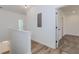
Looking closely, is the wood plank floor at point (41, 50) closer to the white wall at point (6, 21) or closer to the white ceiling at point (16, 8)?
the white wall at point (6, 21)

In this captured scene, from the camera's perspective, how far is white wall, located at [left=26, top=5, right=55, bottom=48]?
5.08 feet

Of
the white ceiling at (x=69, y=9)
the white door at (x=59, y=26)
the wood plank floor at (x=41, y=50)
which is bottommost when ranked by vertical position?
the wood plank floor at (x=41, y=50)

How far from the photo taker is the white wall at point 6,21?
4.99ft

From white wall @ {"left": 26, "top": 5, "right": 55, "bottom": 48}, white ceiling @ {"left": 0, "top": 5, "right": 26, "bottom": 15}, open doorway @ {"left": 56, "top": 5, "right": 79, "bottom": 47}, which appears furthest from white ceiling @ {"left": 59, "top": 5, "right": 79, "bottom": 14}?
white ceiling @ {"left": 0, "top": 5, "right": 26, "bottom": 15}

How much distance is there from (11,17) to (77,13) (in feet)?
3.62

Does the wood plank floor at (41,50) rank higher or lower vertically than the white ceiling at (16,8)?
lower

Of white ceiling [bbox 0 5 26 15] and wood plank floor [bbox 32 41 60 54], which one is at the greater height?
white ceiling [bbox 0 5 26 15]

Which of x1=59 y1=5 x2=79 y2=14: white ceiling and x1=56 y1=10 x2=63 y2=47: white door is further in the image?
x1=56 y1=10 x2=63 y2=47: white door

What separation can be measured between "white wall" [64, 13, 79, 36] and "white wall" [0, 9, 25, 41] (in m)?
0.76

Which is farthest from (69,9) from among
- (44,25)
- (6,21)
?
(6,21)

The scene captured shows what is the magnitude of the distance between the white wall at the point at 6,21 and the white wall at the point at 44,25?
180 millimetres

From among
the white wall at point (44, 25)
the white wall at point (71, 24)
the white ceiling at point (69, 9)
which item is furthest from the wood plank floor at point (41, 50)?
the white ceiling at point (69, 9)

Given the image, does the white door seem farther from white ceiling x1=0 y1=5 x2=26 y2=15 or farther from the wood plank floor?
white ceiling x1=0 y1=5 x2=26 y2=15
